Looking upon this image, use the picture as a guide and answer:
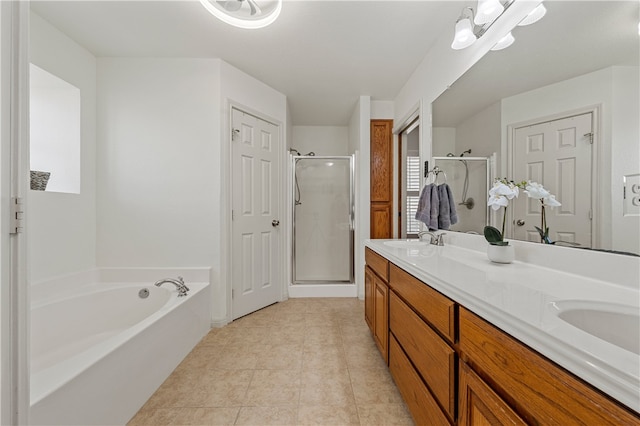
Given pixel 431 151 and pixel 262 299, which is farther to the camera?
pixel 262 299

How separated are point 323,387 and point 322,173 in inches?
96.7

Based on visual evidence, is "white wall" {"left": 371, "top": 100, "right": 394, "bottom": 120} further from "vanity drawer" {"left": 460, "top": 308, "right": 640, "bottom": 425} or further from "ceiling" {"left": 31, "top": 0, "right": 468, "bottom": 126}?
"vanity drawer" {"left": 460, "top": 308, "right": 640, "bottom": 425}

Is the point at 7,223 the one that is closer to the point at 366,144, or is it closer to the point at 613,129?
the point at 613,129

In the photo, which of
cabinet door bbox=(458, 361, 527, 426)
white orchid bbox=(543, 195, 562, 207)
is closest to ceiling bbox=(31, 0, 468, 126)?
white orchid bbox=(543, 195, 562, 207)

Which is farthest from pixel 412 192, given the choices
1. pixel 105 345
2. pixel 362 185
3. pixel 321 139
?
pixel 105 345

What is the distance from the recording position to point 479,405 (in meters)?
0.67

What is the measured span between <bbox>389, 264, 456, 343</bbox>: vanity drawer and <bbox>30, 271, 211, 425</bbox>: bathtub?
1392mm

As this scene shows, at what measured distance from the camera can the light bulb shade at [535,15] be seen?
3.45ft

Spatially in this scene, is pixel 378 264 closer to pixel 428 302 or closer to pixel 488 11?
pixel 428 302

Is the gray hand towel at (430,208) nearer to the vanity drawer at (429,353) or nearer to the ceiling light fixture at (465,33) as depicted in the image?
the vanity drawer at (429,353)

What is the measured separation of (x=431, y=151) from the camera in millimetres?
1976

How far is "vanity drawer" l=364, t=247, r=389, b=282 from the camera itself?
59.2 inches

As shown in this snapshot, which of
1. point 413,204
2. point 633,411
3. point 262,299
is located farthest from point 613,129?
point 262,299

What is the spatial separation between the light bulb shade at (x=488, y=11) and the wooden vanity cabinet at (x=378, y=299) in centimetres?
141
